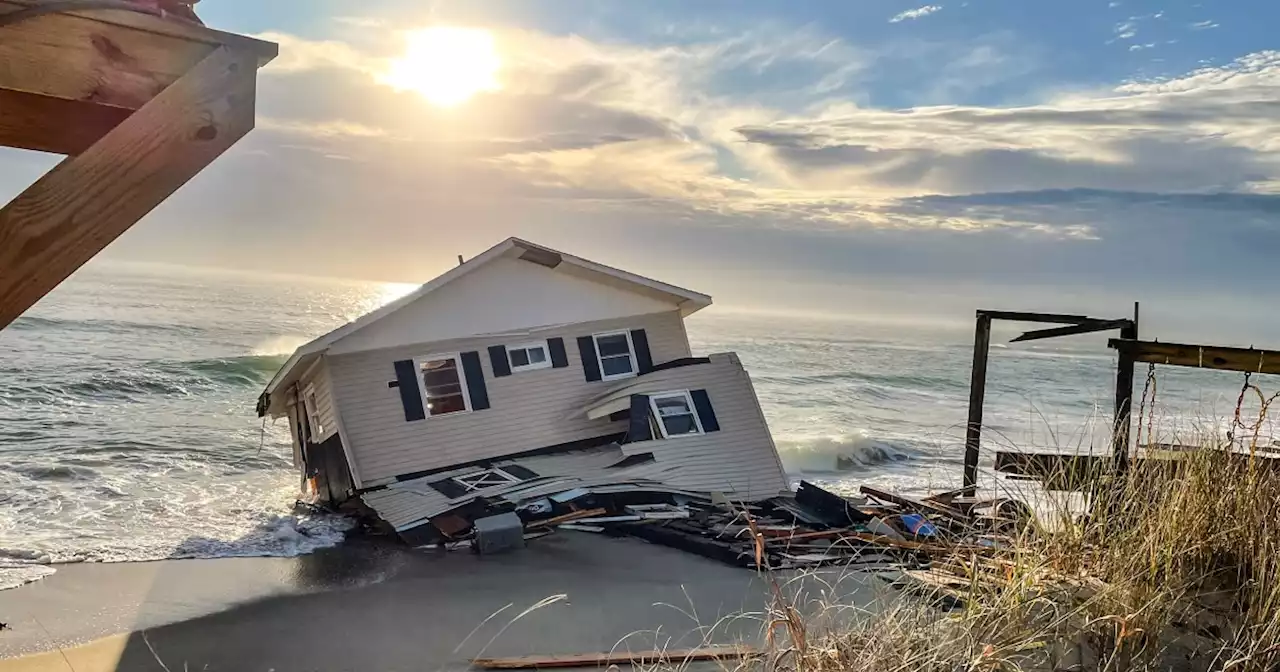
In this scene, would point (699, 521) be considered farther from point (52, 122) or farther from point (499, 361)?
point (52, 122)

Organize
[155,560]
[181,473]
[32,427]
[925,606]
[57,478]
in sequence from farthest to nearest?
[32,427] < [181,473] < [57,478] < [155,560] < [925,606]

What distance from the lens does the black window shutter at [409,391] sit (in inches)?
655

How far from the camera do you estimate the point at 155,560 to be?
43.8ft

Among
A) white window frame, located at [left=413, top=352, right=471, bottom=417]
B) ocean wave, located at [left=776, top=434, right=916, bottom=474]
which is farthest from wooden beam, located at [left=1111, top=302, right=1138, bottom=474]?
ocean wave, located at [left=776, top=434, right=916, bottom=474]

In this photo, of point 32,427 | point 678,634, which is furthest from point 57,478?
point 678,634

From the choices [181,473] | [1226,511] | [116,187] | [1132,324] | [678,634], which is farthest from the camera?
[181,473]

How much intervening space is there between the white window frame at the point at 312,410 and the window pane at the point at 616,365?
5339 millimetres

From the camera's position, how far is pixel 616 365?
1820cm

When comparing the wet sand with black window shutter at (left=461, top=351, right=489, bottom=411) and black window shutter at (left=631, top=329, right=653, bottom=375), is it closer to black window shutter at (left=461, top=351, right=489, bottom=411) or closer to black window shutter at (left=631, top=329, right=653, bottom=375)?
black window shutter at (left=461, top=351, right=489, bottom=411)

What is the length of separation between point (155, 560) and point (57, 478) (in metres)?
8.30

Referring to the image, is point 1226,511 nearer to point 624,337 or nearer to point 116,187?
point 116,187

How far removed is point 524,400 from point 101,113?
1522 centimetres

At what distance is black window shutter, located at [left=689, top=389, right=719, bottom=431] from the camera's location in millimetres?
16672

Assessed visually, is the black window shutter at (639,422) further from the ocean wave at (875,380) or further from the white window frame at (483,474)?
the ocean wave at (875,380)
